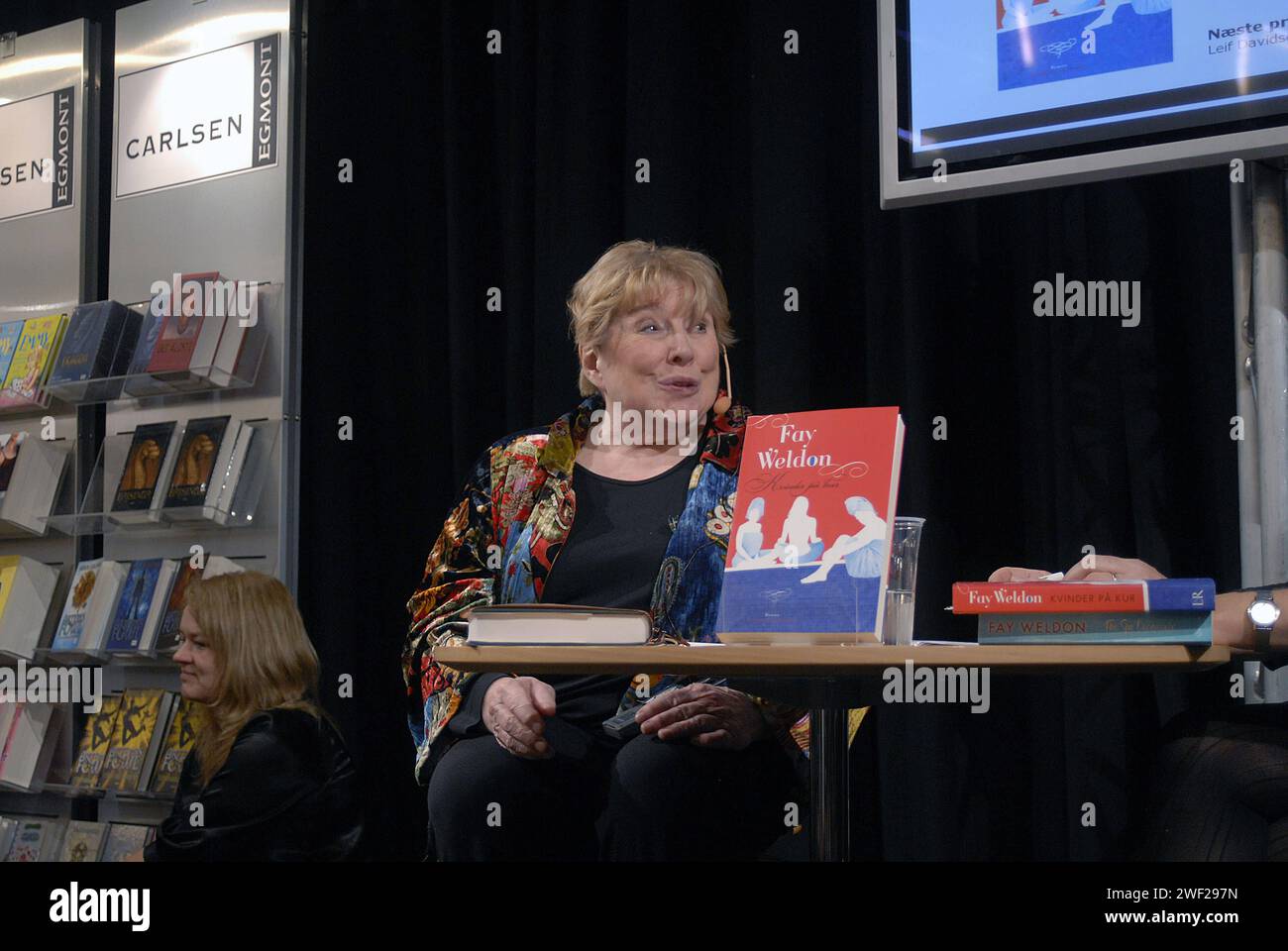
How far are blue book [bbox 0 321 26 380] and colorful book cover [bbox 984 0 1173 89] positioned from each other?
2991 millimetres

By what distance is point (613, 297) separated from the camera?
2377 mm

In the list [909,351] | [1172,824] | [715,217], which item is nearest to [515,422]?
[715,217]

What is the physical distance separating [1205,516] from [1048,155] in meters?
0.83

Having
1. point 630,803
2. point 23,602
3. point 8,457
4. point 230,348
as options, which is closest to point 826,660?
point 630,803

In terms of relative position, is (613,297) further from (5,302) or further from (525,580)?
A: (5,302)

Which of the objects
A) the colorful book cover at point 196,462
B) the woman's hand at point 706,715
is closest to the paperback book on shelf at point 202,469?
the colorful book cover at point 196,462

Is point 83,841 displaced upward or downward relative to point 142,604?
downward

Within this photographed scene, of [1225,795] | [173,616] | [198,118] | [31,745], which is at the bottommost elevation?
[31,745]

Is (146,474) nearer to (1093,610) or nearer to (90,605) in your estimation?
(90,605)

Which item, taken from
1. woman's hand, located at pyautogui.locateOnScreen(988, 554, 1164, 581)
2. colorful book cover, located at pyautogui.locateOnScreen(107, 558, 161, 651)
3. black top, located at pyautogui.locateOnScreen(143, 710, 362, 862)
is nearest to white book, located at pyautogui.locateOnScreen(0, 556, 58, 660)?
colorful book cover, located at pyautogui.locateOnScreen(107, 558, 161, 651)

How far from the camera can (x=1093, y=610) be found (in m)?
1.32

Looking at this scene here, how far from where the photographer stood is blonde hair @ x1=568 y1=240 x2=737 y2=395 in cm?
236

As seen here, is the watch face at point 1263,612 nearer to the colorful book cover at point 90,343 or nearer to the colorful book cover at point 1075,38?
the colorful book cover at point 1075,38

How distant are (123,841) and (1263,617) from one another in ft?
9.63
